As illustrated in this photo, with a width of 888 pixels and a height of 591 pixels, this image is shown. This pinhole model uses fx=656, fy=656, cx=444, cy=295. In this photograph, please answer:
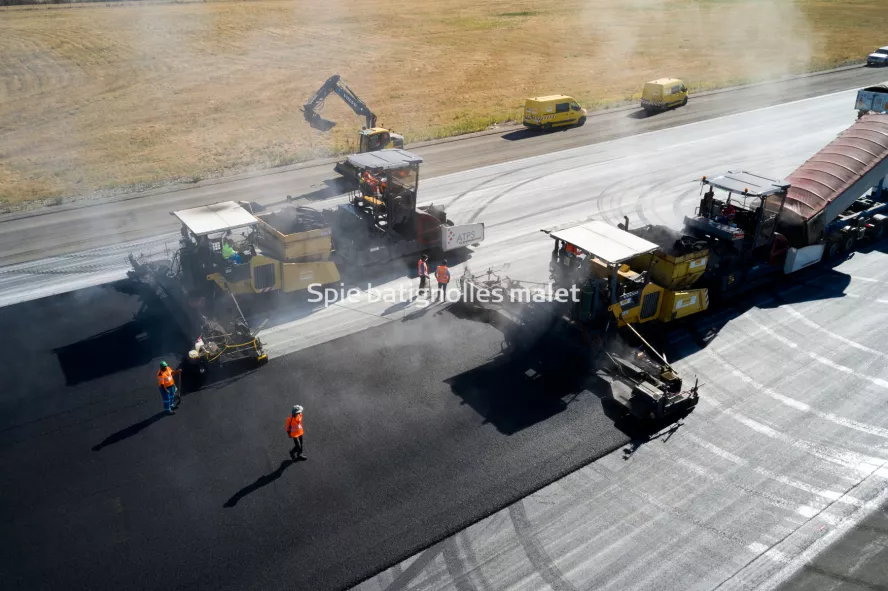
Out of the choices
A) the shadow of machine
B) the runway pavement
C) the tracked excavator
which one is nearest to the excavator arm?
the tracked excavator

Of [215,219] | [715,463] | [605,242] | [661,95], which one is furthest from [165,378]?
[661,95]

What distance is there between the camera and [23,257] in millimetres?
21766

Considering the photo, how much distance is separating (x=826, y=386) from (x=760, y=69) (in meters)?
43.8

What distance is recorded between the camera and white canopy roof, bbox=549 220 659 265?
1428 cm

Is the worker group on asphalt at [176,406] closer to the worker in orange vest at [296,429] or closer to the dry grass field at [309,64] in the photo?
the worker in orange vest at [296,429]

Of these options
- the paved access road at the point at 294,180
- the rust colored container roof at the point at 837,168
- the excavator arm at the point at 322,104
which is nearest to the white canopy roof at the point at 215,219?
the paved access road at the point at 294,180

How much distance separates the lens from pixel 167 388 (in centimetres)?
1303

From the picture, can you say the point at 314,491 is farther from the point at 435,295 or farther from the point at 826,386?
the point at 826,386

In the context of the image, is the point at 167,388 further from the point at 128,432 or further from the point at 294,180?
the point at 294,180

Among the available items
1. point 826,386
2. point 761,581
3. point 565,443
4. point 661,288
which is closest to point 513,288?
point 661,288

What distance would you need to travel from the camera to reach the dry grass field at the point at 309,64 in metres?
36.1

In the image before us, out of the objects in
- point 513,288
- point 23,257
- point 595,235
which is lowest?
point 23,257

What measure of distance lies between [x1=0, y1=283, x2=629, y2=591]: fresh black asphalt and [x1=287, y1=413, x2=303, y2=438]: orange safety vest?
23.6 inches

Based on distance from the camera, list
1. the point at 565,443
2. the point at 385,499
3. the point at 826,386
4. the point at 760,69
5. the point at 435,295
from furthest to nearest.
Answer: the point at 760,69 → the point at 435,295 → the point at 826,386 → the point at 565,443 → the point at 385,499
